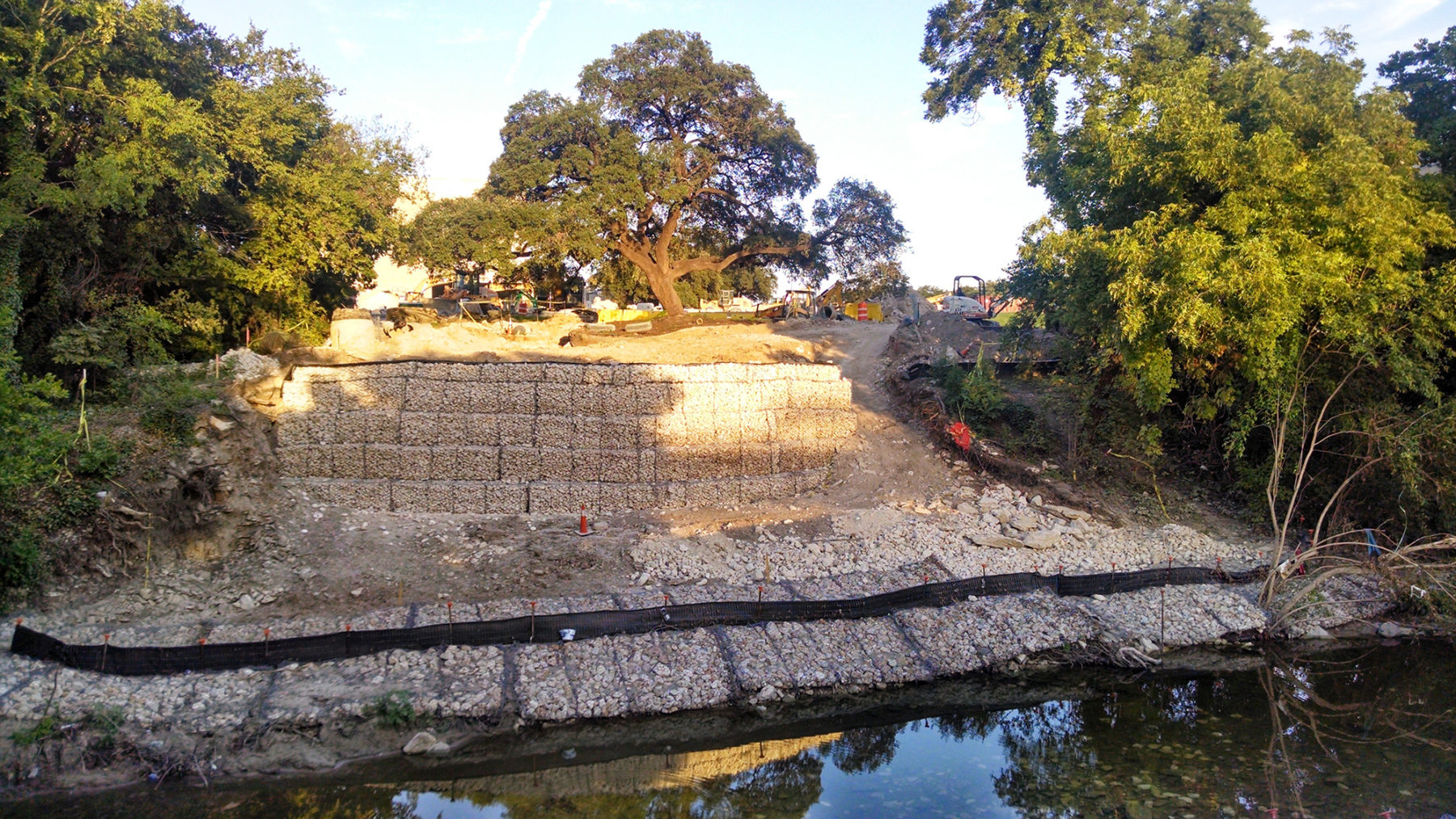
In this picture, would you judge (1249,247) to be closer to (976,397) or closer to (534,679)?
(976,397)

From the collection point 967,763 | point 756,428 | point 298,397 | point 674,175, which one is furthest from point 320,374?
point 674,175

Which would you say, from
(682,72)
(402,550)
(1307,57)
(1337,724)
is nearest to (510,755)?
(402,550)

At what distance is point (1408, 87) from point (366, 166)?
21.0m

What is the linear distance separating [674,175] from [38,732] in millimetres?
20395

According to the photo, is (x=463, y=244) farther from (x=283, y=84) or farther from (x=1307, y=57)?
(x=1307, y=57)

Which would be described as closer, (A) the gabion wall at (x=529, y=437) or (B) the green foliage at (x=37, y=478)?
(B) the green foliage at (x=37, y=478)

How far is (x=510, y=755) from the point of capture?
9008 mm

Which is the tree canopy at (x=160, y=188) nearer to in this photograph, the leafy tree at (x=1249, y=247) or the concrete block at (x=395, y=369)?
the concrete block at (x=395, y=369)

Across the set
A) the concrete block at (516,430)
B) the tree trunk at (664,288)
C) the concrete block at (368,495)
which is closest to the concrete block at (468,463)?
the concrete block at (516,430)

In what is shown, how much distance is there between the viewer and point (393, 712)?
29.8 ft

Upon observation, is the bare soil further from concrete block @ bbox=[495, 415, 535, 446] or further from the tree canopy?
the tree canopy

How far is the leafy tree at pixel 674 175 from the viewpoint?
24219 millimetres

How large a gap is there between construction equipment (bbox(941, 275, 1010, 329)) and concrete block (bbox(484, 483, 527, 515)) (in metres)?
15.2

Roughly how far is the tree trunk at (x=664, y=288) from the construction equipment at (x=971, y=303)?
8.42 metres
